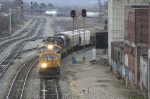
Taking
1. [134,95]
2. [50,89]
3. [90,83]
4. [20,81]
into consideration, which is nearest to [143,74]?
[134,95]

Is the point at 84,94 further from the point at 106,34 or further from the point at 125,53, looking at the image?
the point at 106,34

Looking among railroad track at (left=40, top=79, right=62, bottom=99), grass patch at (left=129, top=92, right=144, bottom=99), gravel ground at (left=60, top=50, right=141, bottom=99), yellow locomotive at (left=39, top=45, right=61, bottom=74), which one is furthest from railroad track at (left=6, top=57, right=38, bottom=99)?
grass patch at (left=129, top=92, right=144, bottom=99)

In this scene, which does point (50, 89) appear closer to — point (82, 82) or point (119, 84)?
point (82, 82)

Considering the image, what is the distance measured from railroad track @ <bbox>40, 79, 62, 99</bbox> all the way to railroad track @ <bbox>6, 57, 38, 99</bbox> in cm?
143

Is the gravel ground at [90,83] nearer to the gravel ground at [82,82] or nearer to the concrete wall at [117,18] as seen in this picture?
the gravel ground at [82,82]

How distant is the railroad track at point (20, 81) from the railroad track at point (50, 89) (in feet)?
4.68

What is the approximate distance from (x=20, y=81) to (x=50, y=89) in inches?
156

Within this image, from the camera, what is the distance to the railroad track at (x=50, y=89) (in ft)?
80.5

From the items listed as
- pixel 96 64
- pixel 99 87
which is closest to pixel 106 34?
pixel 96 64

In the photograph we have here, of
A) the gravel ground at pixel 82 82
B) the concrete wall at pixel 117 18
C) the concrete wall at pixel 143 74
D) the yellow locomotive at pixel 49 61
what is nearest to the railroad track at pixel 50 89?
the gravel ground at pixel 82 82

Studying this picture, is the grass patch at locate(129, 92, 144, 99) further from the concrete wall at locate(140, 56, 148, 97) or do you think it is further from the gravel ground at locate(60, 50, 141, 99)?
the concrete wall at locate(140, 56, 148, 97)

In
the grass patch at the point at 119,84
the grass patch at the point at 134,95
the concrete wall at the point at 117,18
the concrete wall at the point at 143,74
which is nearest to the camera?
the concrete wall at the point at 143,74

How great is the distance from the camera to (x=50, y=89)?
2675 cm

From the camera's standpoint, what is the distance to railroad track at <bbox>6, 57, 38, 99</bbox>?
2492cm
